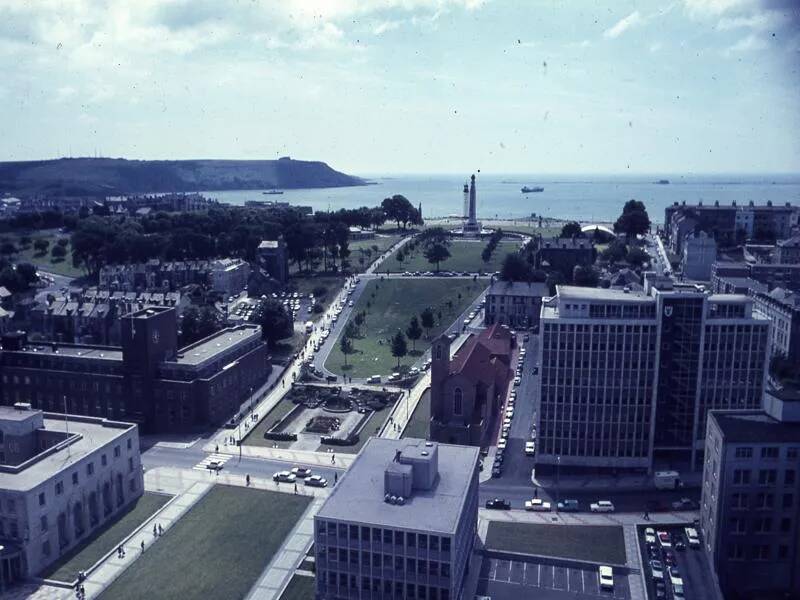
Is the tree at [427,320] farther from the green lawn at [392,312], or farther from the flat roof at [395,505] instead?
the flat roof at [395,505]

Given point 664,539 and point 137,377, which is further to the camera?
point 137,377

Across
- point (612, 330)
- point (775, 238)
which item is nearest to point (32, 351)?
point (612, 330)

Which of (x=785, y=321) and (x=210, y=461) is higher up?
(x=785, y=321)

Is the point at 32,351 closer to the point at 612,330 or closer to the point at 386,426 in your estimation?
the point at 386,426

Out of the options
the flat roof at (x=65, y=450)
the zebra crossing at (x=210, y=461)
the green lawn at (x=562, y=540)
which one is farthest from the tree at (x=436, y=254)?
the green lawn at (x=562, y=540)

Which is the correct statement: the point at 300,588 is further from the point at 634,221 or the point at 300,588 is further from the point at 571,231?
the point at 634,221

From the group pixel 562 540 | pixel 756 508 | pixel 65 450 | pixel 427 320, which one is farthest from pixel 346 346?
pixel 756 508

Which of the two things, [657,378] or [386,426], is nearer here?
[657,378]
